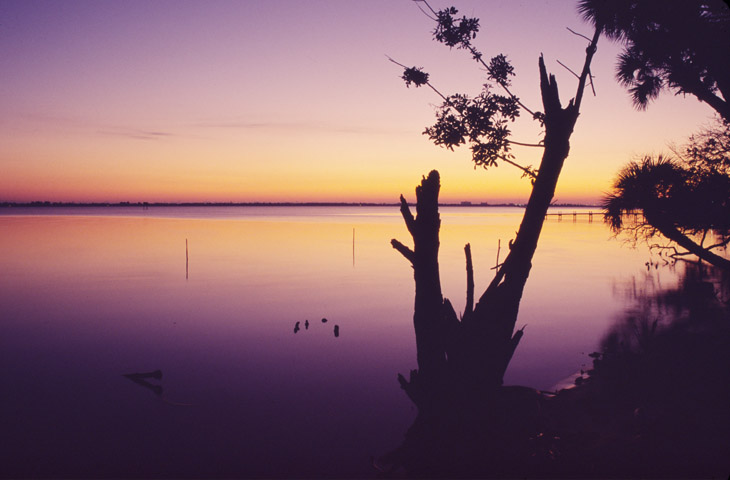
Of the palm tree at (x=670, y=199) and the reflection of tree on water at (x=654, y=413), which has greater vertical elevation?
the palm tree at (x=670, y=199)

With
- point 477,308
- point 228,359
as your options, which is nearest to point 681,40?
point 477,308

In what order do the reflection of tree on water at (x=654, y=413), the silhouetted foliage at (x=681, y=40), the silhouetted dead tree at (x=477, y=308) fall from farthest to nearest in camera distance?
1. the silhouetted foliage at (x=681, y=40)
2. the silhouetted dead tree at (x=477, y=308)
3. the reflection of tree on water at (x=654, y=413)

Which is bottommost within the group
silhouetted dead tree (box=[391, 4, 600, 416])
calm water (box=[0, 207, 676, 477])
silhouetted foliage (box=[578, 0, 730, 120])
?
calm water (box=[0, 207, 676, 477])

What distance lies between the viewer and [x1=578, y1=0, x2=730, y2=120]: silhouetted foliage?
49.5 feet

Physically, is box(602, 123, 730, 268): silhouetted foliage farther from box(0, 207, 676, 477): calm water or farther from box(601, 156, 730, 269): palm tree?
box(0, 207, 676, 477): calm water

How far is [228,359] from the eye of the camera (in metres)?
18.4

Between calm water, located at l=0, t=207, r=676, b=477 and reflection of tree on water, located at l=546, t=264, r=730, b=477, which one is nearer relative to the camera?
reflection of tree on water, located at l=546, t=264, r=730, b=477

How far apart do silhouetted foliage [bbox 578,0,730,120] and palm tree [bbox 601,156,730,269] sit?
7.31 ft

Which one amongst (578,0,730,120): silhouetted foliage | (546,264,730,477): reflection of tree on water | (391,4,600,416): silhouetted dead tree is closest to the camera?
(546,264,730,477): reflection of tree on water

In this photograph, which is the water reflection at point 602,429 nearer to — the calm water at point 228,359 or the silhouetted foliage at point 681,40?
the calm water at point 228,359

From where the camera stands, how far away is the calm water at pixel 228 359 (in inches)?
458

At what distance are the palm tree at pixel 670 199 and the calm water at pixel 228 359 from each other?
17.2 ft

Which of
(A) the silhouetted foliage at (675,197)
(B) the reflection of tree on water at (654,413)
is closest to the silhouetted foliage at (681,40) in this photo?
(A) the silhouetted foliage at (675,197)

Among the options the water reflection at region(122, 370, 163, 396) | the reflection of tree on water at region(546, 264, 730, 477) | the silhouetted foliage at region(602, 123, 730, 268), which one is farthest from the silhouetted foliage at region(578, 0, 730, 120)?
the water reflection at region(122, 370, 163, 396)
